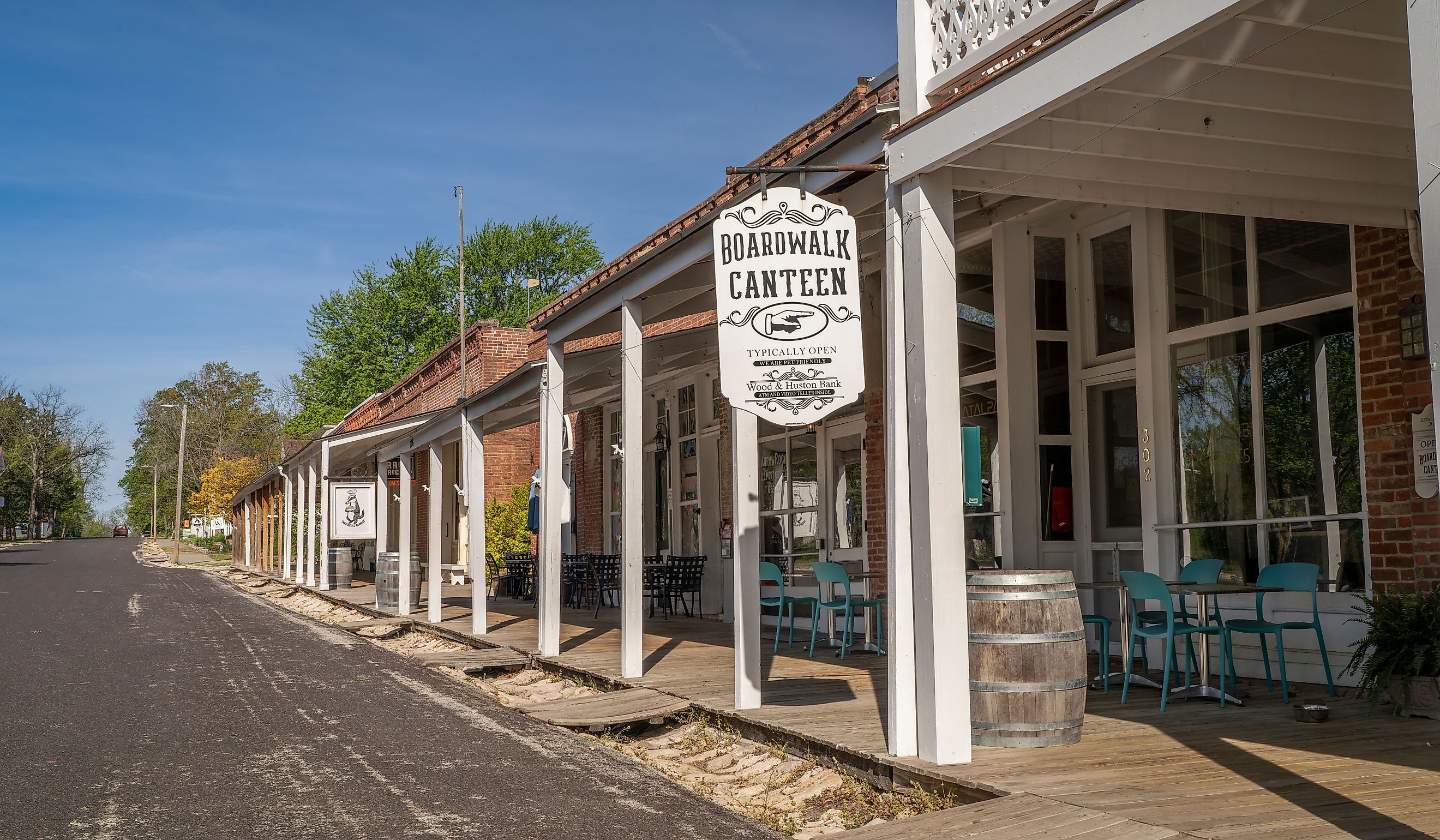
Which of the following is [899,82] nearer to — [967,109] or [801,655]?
[967,109]

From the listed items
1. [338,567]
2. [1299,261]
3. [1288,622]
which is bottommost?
[338,567]

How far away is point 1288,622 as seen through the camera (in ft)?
23.7

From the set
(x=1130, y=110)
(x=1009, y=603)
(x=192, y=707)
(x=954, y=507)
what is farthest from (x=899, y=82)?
(x=192, y=707)

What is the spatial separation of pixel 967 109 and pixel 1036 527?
195 inches

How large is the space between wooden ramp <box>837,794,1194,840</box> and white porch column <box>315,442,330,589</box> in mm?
16885

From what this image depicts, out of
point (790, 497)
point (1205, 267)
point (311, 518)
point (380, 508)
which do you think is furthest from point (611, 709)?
point (311, 518)

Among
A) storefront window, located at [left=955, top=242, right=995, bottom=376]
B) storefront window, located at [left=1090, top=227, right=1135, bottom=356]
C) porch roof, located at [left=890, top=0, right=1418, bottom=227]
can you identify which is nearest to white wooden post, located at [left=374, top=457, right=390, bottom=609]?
storefront window, located at [left=955, top=242, right=995, bottom=376]

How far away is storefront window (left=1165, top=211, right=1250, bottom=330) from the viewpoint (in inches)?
315

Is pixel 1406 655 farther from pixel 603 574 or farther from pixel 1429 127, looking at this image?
pixel 603 574

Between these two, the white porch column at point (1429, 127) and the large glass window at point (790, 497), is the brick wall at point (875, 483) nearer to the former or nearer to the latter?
the large glass window at point (790, 497)

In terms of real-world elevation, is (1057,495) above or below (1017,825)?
above

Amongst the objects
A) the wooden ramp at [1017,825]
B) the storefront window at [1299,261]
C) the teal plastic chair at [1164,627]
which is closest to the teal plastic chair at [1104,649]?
the teal plastic chair at [1164,627]

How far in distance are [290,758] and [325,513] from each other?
14.6 m

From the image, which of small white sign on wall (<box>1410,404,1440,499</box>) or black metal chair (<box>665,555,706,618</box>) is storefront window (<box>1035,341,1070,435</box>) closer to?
small white sign on wall (<box>1410,404,1440,499</box>)
